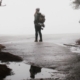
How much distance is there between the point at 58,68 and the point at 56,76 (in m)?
1.16

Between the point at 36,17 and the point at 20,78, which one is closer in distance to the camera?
the point at 20,78

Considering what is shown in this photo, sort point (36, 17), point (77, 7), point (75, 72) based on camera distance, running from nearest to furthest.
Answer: point (75, 72), point (36, 17), point (77, 7)

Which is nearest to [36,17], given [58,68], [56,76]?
[58,68]

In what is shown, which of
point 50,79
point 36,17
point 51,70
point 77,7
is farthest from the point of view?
point 77,7

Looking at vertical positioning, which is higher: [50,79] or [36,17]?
[36,17]

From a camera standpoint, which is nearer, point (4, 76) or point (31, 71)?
point (4, 76)

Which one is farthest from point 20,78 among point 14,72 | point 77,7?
point 77,7

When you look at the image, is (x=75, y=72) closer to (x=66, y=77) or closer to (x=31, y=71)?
(x=66, y=77)

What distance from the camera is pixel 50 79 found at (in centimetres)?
553

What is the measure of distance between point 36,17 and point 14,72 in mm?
10182

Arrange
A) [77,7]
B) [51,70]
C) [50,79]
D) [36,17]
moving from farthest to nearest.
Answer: [77,7] → [36,17] → [51,70] → [50,79]

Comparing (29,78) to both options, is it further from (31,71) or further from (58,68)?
(58,68)

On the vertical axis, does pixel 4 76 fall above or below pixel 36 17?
below

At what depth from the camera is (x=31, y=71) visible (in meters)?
6.48
